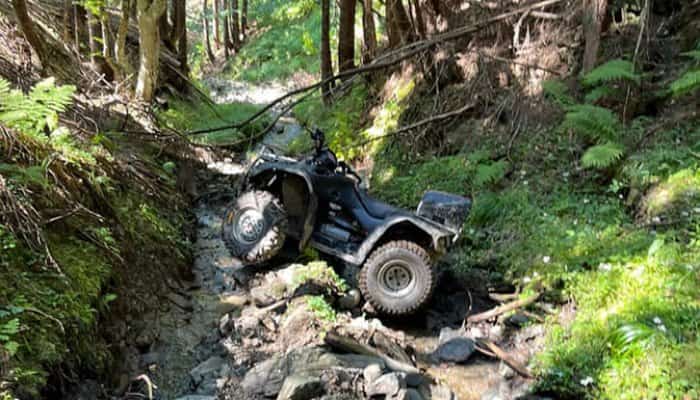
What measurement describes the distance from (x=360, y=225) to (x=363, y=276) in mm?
604

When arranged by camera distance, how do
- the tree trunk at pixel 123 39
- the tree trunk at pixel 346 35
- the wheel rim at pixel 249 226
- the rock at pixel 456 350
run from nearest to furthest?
the rock at pixel 456 350, the wheel rim at pixel 249 226, the tree trunk at pixel 123 39, the tree trunk at pixel 346 35

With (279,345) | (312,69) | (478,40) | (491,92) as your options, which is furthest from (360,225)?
(312,69)

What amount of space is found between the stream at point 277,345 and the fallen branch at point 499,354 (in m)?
0.05

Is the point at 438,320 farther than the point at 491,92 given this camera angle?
No

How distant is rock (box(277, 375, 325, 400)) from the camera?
3.26m

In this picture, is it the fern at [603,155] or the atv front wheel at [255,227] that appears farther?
Answer: the atv front wheel at [255,227]

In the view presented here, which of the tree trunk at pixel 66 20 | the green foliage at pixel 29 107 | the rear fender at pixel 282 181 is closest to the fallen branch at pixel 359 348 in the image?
the rear fender at pixel 282 181

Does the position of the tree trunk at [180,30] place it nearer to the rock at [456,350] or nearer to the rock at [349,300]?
the rock at [349,300]

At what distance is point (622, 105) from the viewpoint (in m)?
5.94

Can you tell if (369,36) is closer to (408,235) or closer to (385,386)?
(408,235)

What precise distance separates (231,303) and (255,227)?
84 cm

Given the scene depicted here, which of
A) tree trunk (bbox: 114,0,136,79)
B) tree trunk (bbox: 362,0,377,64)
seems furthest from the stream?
tree trunk (bbox: 362,0,377,64)

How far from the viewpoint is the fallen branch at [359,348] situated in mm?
3834

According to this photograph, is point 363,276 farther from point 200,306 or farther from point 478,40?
point 478,40
